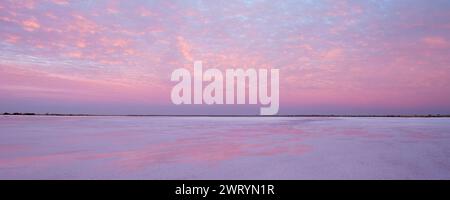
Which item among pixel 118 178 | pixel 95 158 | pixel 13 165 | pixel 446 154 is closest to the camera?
pixel 118 178

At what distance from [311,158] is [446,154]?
2822 millimetres

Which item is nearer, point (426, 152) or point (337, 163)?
point (337, 163)

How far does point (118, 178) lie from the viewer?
4.04 meters

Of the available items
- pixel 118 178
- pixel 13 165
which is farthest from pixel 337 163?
pixel 13 165

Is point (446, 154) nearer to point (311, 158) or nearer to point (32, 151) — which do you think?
point (311, 158)

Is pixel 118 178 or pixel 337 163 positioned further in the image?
pixel 337 163
